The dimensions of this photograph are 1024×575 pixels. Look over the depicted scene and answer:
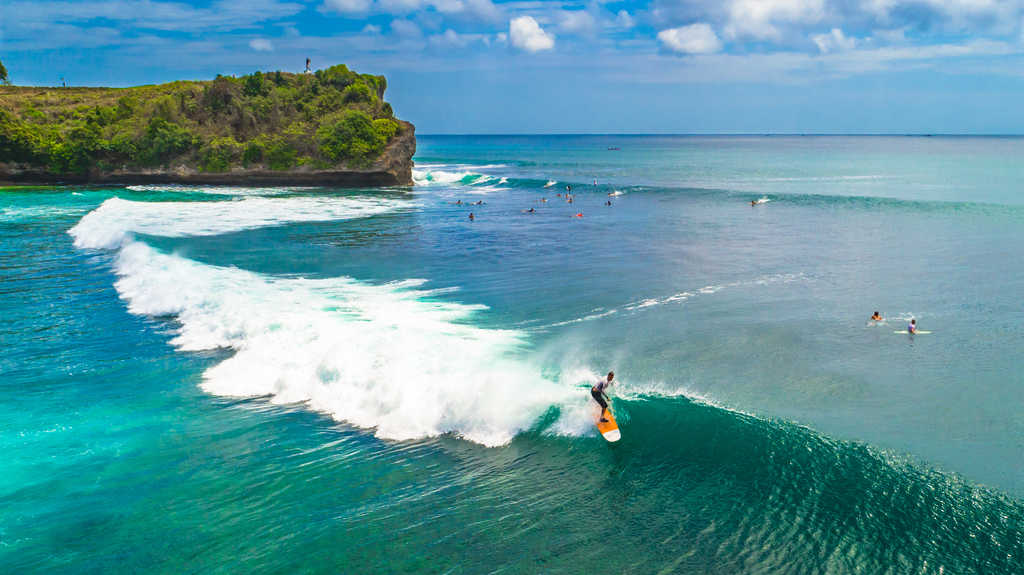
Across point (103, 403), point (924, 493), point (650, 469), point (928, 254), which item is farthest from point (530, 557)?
point (928, 254)

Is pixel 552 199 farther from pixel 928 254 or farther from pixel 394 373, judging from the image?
pixel 394 373

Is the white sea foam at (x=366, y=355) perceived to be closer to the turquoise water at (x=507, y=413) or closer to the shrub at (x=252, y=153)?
the turquoise water at (x=507, y=413)

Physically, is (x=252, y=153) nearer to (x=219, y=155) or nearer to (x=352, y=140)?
(x=219, y=155)

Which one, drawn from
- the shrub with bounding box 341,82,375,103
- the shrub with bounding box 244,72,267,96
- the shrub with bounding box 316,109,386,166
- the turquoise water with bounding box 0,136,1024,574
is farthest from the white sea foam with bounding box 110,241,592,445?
the shrub with bounding box 244,72,267,96

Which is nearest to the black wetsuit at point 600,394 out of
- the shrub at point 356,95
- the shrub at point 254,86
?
the shrub at point 356,95

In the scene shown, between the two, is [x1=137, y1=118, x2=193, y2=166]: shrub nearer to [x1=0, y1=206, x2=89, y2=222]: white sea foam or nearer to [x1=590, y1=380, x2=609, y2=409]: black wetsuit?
[x1=0, y1=206, x2=89, y2=222]: white sea foam

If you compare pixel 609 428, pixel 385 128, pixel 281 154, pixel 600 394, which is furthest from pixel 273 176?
pixel 609 428
